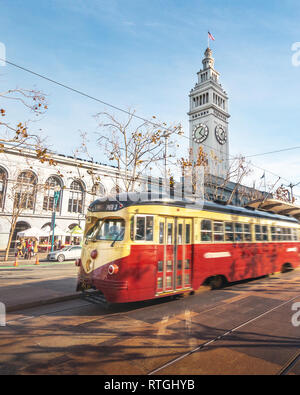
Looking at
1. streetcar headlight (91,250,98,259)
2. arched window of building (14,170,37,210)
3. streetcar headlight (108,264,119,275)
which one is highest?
arched window of building (14,170,37,210)

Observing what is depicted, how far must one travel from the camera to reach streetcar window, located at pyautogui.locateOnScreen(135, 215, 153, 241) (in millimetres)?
7004

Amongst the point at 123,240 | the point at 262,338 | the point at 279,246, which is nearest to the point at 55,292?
the point at 123,240

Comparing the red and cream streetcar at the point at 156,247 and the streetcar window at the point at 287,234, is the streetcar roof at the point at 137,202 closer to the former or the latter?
the red and cream streetcar at the point at 156,247

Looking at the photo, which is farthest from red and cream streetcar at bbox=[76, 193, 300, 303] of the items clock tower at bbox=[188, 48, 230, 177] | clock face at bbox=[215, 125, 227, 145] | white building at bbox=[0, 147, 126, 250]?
clock face at bbox=[215, 125, 227, 145]

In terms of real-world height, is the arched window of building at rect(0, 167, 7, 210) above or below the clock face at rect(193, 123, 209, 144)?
below

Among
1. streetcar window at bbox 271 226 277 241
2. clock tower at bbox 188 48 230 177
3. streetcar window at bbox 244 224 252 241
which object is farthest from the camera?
clock tower at bbox 188 48 230 177

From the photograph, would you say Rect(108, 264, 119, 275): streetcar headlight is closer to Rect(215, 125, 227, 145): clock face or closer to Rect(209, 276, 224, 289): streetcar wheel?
Rect(209, 276, 224, 289): streetcar wheel

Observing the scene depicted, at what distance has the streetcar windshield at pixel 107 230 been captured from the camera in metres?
6.93

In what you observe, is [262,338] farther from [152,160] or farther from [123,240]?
[152,160]

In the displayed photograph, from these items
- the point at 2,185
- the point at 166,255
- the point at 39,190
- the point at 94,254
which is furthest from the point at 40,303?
the point at 2,185

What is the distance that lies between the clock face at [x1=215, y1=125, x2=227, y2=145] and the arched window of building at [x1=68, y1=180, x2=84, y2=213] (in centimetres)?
5257

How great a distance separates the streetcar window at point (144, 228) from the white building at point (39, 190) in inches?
827
